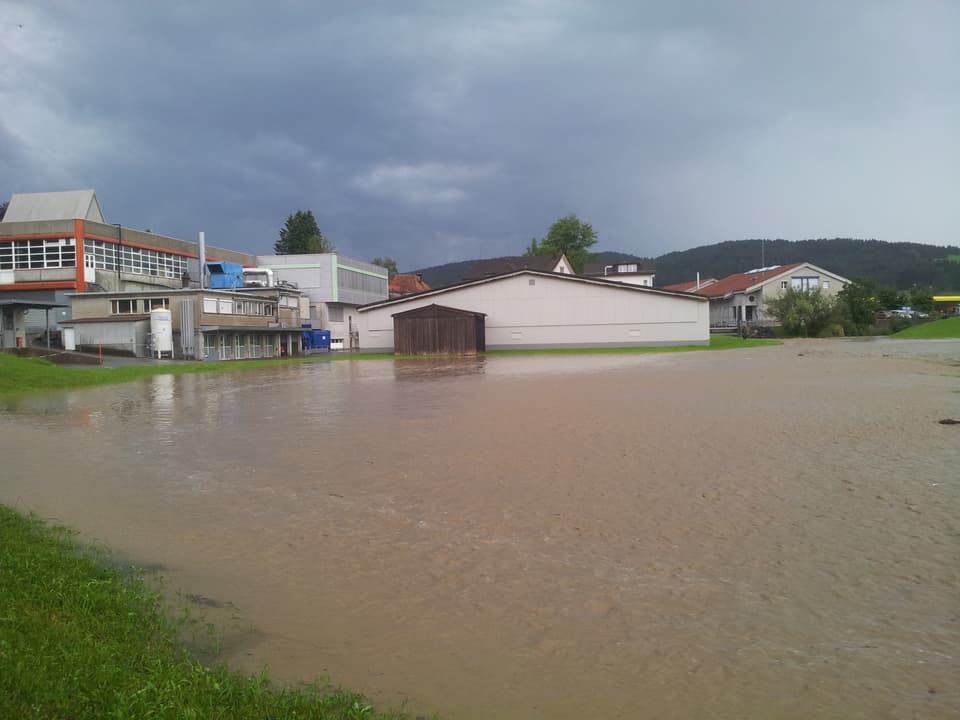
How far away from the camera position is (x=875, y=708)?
3977mm

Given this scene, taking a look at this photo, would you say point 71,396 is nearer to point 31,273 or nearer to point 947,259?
point 31,273

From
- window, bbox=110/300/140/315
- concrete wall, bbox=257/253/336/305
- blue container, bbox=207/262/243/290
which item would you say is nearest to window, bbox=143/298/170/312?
window, bbox=110/300/140/315

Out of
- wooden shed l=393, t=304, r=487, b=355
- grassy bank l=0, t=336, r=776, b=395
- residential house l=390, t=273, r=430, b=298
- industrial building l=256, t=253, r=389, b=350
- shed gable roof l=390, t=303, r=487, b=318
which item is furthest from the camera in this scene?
residential house l=390, t=273, r=430, b=298

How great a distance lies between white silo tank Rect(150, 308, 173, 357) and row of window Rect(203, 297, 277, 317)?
10.8ft

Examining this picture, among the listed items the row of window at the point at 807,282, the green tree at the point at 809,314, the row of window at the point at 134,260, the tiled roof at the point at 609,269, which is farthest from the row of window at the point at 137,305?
the row of window at the point at 807,282

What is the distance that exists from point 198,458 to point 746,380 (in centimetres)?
1852

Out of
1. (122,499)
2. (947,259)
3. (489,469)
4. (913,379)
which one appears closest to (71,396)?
(122,499)

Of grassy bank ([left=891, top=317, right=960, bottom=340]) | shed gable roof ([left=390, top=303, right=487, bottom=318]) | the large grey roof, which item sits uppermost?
the large grey roof

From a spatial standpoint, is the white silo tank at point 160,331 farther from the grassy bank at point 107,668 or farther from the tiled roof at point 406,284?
the tiled roof at point 406,284

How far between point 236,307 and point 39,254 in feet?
64.5

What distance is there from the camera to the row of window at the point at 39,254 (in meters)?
58.1

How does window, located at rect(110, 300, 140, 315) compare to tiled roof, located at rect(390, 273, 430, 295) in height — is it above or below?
below

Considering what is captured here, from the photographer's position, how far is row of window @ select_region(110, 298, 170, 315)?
49.4 m

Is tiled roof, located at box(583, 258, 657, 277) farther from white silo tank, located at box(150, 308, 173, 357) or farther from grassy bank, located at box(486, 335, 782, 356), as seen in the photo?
white silo tank, located at box(150, 308, 173, 357)
